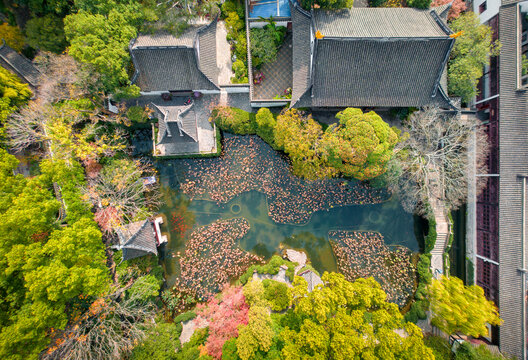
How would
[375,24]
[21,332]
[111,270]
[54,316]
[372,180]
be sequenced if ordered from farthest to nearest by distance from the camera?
[372,180] → [111,270] → [375,24] → [54,316] → [21,332]

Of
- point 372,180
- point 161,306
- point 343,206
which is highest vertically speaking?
point 372,180

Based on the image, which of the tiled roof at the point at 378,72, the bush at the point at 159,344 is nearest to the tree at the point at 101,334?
the bush at the point at 159,344

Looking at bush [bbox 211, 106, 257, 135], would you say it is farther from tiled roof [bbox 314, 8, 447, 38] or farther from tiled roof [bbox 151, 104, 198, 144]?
tiled roof [bbox 314, 8, 447, 38]

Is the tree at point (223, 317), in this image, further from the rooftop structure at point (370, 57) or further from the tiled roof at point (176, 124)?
the rooftop structure at point (370, 57)

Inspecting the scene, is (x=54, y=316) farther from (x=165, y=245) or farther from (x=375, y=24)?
(x=375, y=24)

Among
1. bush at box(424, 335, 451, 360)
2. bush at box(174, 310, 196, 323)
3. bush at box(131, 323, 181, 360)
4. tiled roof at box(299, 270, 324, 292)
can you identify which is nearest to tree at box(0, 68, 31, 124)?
bush at box(131, 323, 181, 360)

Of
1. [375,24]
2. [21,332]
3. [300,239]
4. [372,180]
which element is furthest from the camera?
[300,239]

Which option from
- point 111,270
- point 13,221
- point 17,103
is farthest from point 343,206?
point 17,103
